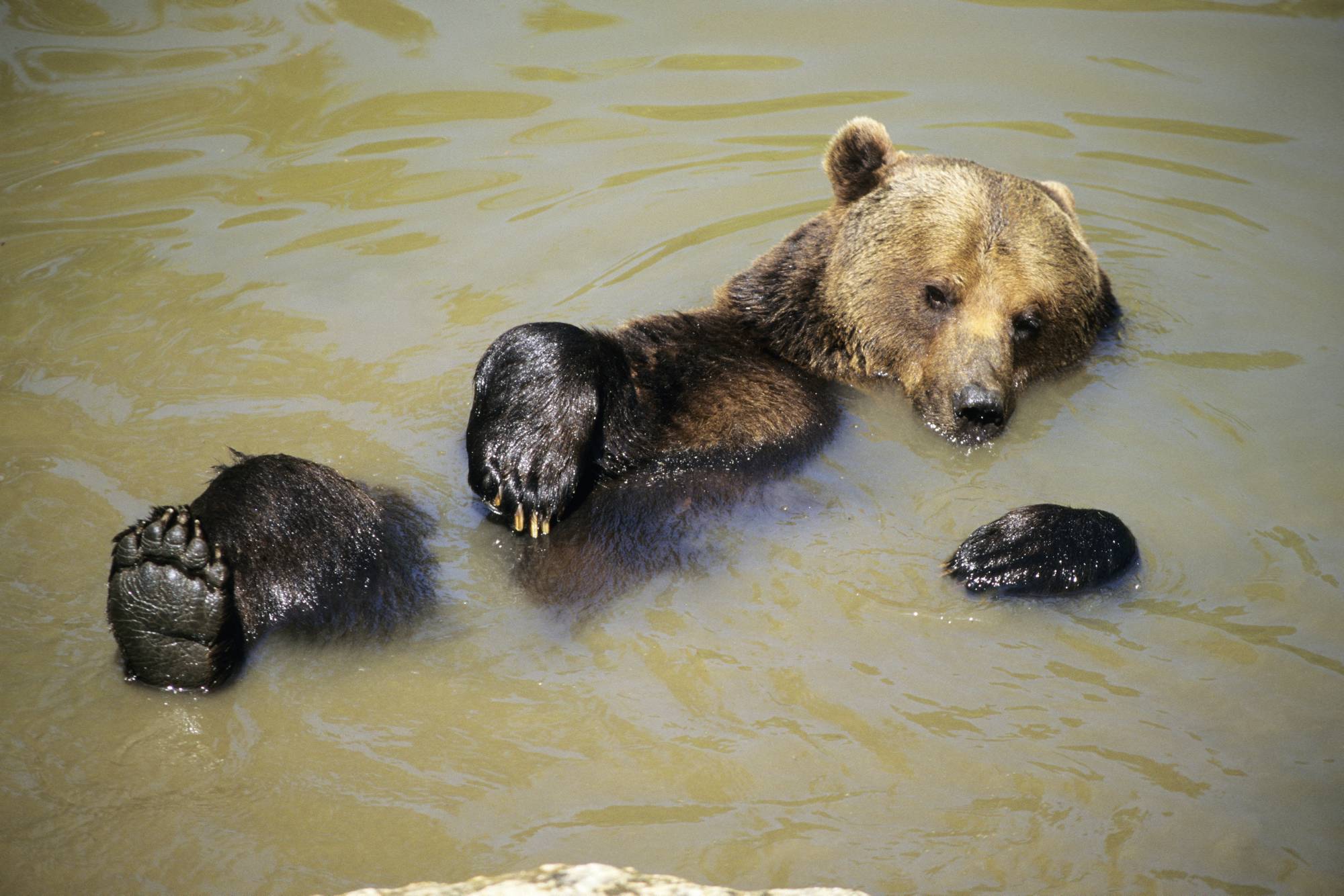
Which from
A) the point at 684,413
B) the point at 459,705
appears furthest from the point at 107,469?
the point at 684,413

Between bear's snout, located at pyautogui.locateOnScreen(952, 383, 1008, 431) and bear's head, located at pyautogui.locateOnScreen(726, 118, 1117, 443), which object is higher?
bear's head, located at pyautogui.locateOnScreen(726, 118, 1117, 443)

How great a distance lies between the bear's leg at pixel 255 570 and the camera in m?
3.42

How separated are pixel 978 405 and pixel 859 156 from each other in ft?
5.15

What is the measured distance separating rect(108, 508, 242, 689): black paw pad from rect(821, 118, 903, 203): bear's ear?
3603mm

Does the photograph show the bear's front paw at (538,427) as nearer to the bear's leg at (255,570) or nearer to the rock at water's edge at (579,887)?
the bear's leg at (255,570)

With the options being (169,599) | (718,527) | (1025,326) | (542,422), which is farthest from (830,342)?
(169,599)

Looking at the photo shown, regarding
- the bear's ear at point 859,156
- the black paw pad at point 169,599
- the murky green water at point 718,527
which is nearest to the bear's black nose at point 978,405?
the murky green water at point 718,527

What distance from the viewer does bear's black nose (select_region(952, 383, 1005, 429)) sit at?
15.9 ft

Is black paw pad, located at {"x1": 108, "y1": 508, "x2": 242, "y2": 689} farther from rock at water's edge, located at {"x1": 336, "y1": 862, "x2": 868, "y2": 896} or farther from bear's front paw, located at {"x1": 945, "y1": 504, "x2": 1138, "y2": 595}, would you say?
bear's front paw, located at {"x1": 945, "y1": 504, "x2": 1138, "y2": 595}

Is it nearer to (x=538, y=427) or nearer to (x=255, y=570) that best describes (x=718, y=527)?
(x=538, y=427)

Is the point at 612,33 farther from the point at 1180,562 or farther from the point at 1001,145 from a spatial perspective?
the point at 1180,562

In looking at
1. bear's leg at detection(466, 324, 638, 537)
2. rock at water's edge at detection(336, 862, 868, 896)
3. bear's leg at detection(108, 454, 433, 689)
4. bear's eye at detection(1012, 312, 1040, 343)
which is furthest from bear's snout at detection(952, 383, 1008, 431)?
rock at water's edge at detection(336, 862, 868, 896)

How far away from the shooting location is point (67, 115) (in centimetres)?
762

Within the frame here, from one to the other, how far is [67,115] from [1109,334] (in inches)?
272
